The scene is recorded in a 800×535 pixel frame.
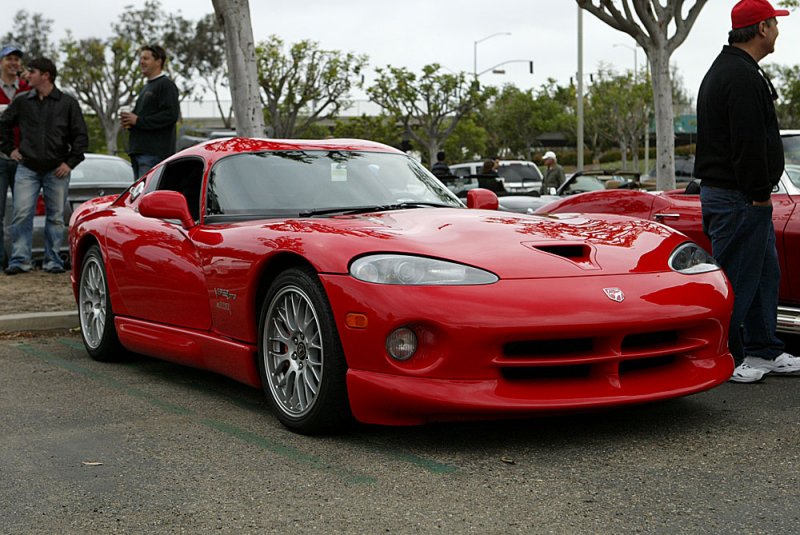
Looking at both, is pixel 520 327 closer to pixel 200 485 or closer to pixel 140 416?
pixel 200 485

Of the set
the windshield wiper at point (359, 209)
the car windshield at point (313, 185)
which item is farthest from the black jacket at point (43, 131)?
the windshield wiper at point (359, 209)

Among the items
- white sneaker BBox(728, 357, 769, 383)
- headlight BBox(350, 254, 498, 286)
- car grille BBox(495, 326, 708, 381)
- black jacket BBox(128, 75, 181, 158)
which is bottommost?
white sneaker BBox(728, 357, 769, 383)

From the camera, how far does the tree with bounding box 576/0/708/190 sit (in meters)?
16.6

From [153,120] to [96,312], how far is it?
3.26 metres

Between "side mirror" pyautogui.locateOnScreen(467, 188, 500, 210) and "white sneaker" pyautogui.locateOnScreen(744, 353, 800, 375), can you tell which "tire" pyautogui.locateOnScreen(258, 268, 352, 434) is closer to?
"side mirror" pyautogui.locateOnScreen(467, 188, 500, 210)

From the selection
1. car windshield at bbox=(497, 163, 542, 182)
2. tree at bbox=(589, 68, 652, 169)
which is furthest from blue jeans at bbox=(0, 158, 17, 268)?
tree at bbox=(589, 68, 652, 169)

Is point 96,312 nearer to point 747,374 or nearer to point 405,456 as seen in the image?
point 405,456

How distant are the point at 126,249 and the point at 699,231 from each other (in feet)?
10.8

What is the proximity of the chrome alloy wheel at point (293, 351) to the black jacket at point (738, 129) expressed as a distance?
7.77 ft

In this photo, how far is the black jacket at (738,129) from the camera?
538 cm

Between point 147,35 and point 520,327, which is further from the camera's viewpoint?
point 147,35

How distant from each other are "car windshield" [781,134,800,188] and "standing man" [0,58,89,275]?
20.5 ft

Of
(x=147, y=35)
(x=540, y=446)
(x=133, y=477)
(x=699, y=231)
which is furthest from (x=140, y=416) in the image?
(x=147, y=35)

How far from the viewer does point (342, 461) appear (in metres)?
4.02
